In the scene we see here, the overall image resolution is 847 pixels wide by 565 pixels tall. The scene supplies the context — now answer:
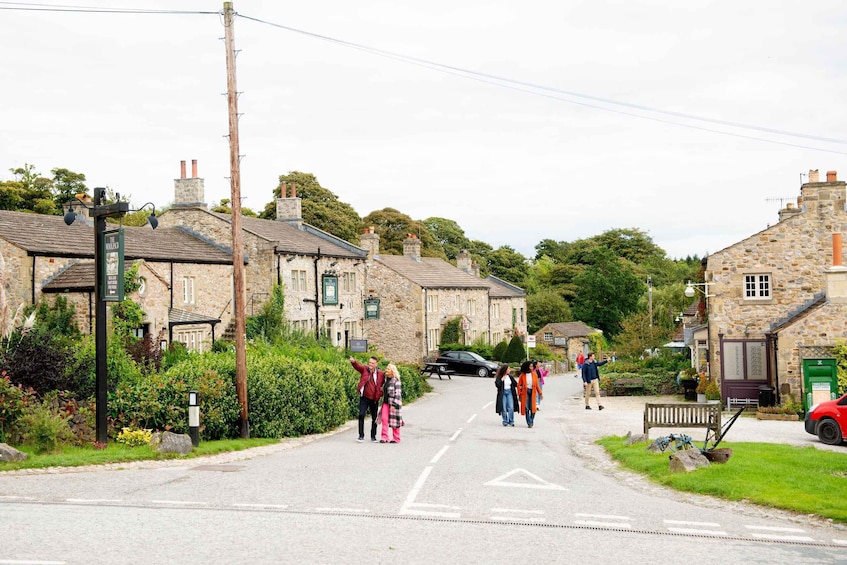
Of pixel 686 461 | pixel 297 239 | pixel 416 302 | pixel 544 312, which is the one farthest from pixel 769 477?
pixel 544 312

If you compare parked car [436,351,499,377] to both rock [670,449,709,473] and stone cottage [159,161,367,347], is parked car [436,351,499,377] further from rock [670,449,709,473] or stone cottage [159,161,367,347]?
rock [670,449,709,473]

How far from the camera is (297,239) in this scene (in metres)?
44.6

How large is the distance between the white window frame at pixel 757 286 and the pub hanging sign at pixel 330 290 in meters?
21.6

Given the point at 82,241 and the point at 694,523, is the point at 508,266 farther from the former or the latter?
the point at 694,523

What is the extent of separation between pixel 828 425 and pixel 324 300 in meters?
28.2

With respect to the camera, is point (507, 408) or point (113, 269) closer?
point (113, 269)

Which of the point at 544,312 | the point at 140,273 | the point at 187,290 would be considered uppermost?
the point at 140,273

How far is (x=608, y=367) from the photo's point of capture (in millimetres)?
46000

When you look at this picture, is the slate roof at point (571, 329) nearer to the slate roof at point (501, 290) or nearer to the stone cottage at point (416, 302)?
the slate roof at point (501, 290)

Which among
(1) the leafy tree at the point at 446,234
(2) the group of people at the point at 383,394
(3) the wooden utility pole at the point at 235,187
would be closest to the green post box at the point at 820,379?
(2) the group of people at the point at 383,394

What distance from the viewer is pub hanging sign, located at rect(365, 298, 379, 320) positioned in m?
50.3

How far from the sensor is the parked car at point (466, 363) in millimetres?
51844

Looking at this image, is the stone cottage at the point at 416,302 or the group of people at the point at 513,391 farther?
the stone cottage at the point at 416,302

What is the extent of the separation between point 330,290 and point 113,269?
2791 centimetres
